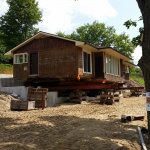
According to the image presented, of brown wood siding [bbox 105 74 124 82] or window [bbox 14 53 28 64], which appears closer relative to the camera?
window [bbox 14 53 28 64]

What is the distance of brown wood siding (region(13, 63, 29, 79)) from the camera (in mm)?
27578

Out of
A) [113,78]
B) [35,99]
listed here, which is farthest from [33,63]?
[35,99]

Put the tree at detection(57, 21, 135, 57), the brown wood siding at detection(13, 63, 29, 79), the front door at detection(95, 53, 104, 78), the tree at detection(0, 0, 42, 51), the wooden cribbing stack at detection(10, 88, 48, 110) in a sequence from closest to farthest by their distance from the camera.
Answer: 1. the wooden cribbing stack at detection(10, 88, 48, 110)
2. the front door at detection(95, 53, 104, 78)
3. the brown wood siding at detection(13, 63, 29, 79)
4. the tree at detection(0, 0, 42, 51)
5. the tree at detection(57, 21, 135, 57)

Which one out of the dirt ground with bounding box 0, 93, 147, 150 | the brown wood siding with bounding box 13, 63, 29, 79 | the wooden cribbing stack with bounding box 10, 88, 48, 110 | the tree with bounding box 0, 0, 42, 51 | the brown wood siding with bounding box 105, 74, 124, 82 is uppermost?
the tree with bounding box 0, 0, 42, 51

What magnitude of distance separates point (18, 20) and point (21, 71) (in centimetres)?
2470

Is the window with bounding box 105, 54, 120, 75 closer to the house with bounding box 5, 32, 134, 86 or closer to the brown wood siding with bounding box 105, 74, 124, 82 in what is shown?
the house with bounding box 5, 32, 134, 86

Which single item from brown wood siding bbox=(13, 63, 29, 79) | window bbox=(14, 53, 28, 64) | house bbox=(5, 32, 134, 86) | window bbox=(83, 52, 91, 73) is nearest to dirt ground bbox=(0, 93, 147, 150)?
house bbox=(5, 32, 134, 86)

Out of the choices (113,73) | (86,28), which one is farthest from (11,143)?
(86,28)

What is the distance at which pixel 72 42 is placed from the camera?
24.7m

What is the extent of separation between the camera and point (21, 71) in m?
27.9

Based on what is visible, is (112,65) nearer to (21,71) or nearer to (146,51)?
(21,71)

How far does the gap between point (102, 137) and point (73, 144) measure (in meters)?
1.28

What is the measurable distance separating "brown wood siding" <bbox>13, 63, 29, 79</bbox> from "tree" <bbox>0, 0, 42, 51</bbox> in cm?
2156

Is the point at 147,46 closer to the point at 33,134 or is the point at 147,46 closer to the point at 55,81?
the point at 33,134
